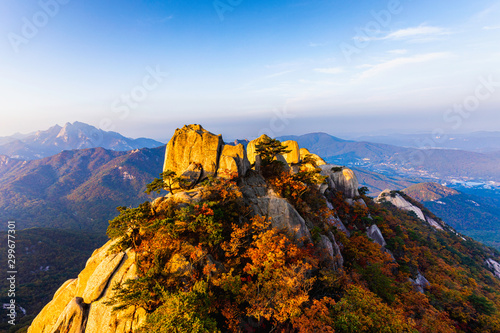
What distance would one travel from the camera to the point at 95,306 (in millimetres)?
14656

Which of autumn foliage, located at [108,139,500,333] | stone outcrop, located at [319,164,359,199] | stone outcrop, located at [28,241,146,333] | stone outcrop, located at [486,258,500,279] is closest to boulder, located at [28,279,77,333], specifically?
stone outcrop, located at [28,241,146,333]

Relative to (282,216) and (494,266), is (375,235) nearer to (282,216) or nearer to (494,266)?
(282,216)

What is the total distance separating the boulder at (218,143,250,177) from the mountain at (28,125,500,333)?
0.54ft

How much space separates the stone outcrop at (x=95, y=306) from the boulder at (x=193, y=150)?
46.3 ft

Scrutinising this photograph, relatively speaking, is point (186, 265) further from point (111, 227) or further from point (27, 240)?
point (27, 240)

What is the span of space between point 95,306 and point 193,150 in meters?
19.9

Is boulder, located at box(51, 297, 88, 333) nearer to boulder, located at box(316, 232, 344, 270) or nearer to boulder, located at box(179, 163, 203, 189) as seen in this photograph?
A: boulder, located at box(179, 163, 203, 189)

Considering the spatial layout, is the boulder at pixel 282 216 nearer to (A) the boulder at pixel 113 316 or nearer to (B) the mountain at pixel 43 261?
(A) the boulder at pixel 113 316

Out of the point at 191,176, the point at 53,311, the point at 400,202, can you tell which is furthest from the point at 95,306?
the point at 400,202

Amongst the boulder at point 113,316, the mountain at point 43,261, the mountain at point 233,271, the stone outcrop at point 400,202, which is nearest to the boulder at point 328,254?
the mountain at point 233,271

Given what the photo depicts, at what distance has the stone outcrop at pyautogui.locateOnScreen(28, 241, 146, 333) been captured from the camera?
13.7m

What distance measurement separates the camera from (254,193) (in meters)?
26.3

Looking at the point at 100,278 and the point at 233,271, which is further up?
the point at 100,278

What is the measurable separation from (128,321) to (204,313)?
19.3 feet
